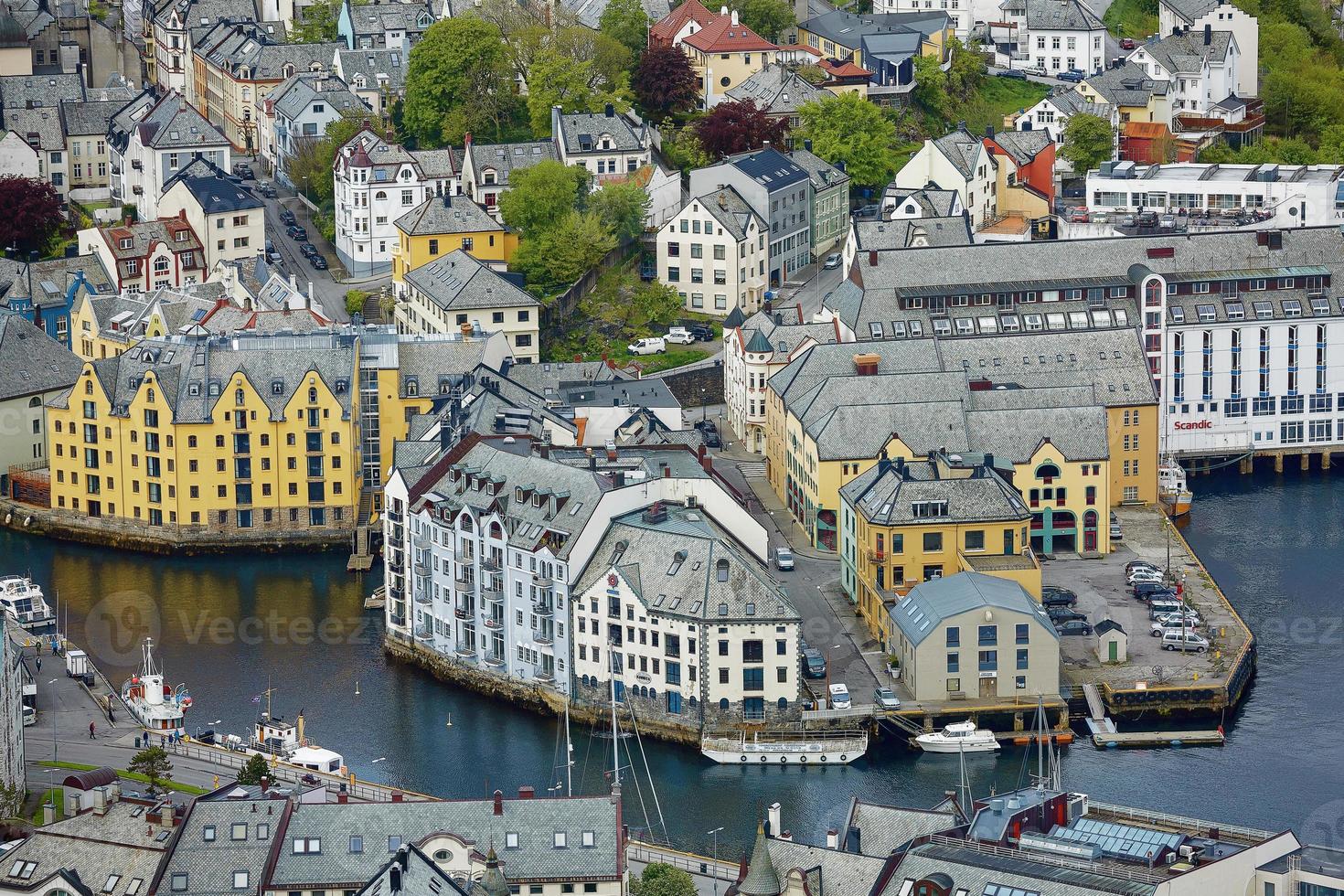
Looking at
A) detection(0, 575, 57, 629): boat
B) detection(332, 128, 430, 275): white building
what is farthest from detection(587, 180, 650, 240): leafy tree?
detection(0, 575, 57, 629): boat

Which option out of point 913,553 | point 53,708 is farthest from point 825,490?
point 53,708

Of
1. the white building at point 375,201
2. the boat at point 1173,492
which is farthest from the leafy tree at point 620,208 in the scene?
the boat at point 1173,492

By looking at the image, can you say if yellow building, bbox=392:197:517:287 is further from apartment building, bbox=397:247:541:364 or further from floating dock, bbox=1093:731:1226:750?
floating dock, bbox=1093:731:1226:750

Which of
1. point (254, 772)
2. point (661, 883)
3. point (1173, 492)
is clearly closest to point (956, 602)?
point (661, 883)

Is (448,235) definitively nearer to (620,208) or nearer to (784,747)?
(620,208)

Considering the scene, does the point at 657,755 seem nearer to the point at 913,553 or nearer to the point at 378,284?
the point at 913,553

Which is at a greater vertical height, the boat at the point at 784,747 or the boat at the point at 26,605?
the boat at the point at 26,605

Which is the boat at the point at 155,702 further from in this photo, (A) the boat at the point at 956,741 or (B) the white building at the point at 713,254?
(B) the white building at the point at 713,254
